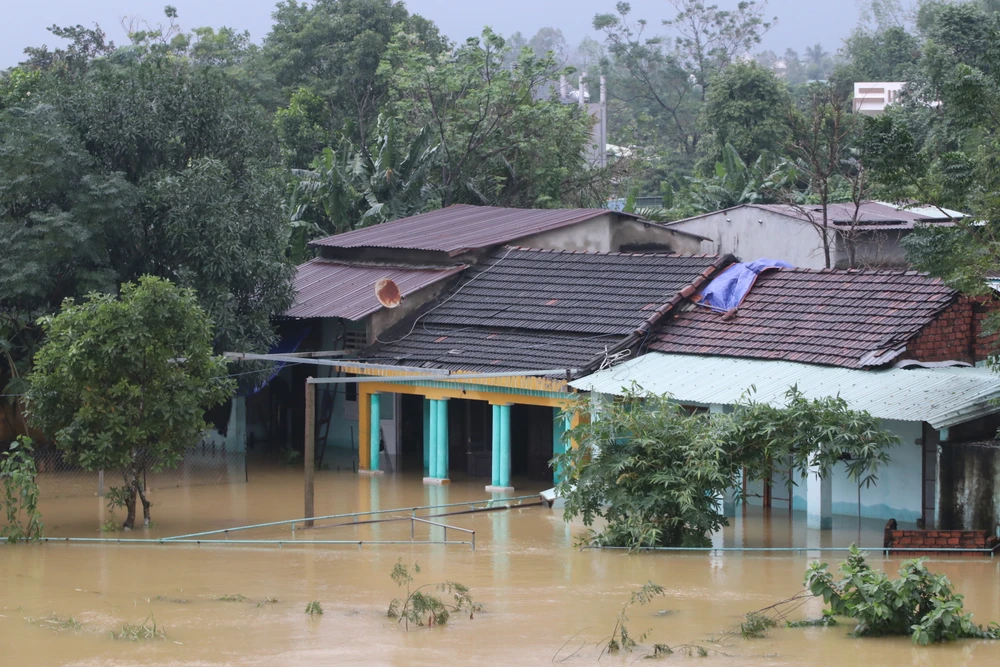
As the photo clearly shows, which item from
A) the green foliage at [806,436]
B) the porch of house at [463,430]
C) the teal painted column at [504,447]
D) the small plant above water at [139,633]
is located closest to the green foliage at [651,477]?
the green foliage at [806,436]

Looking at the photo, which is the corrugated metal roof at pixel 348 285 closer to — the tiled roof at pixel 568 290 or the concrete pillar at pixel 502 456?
the tiled roof at pixel 568 290

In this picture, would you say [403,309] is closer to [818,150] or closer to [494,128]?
[494,128]

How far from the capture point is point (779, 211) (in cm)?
2953

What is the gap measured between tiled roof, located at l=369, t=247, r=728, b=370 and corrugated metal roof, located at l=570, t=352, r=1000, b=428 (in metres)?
0.86

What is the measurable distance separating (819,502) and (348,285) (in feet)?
32.2

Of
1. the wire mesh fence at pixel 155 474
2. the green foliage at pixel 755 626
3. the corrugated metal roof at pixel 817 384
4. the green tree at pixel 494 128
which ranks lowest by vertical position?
the green foliage at pixel 755 626

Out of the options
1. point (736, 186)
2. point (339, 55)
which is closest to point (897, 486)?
point (736, 186)

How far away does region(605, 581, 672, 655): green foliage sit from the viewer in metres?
10.6

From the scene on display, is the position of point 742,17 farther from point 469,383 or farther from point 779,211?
point 469,383

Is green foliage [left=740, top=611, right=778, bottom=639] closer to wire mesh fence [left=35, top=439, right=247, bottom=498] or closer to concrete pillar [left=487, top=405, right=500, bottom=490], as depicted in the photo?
concrete pillar [left=487, top=405, right=500, bottom=490]

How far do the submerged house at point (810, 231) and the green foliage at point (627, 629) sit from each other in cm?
1640

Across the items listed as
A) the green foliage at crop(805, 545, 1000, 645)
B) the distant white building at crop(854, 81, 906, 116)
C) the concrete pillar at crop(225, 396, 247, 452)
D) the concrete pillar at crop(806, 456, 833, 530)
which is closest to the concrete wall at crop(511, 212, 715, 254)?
the concrete pillar at crop(225, 396, 247, 452)

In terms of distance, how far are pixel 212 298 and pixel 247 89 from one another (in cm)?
2293

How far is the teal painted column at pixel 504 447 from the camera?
19.1 meters
